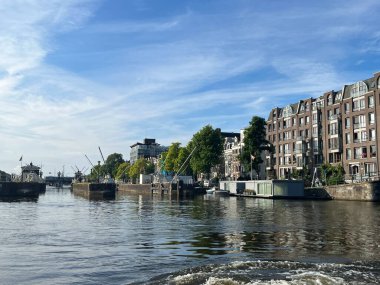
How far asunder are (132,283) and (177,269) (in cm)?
364

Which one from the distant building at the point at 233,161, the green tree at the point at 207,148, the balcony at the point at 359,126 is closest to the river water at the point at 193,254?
the balcony at the point at 359,126

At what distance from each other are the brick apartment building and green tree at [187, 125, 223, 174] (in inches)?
820

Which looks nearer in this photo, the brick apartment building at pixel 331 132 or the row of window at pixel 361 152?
the row of window at pixel 361 152

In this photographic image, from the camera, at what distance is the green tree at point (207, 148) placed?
544ft

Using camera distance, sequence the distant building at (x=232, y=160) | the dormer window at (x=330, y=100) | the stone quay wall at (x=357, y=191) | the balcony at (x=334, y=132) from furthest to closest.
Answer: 1. the distant building at (x=232, y=160)
2. the dormer window at (x=330, y=100)
3. the balcony at (x=334, y=132)
4. the stone quay wall at (x=357, y=191)

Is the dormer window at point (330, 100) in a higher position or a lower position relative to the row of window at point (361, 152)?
higher

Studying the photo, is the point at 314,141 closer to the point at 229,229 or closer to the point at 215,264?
the point at 229,229

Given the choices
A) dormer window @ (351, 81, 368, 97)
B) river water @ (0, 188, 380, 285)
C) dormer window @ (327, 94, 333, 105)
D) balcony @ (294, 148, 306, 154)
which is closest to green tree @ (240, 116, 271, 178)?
balcony @ (294, 148, 306, 154)

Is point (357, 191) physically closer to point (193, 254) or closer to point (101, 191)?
point (193, 254)

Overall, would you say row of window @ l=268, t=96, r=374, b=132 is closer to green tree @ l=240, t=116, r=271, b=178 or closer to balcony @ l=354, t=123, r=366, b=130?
balcony @ l=354, t=123, r=366, b=130

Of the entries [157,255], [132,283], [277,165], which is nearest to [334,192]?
[277,165]

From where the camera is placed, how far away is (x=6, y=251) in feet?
102

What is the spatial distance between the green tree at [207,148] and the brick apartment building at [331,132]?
2083cm

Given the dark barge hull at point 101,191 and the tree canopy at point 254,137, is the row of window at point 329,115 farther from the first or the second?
the dark barge hull at point 101,191
